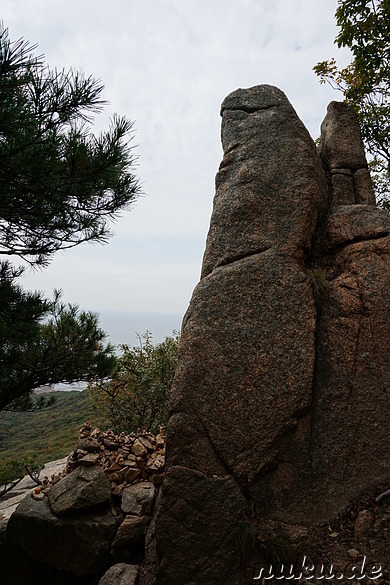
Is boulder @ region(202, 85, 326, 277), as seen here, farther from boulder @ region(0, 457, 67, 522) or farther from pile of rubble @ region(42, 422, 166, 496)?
boulder @ region(0, 457, 67, 522)

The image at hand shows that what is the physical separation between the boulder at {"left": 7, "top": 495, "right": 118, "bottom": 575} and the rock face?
1.38m

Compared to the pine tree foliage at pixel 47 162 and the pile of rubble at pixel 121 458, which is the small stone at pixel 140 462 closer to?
the pile of rubble at pixel 121 458

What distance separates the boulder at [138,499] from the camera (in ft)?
18.2

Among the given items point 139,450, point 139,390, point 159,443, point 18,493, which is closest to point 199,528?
point 139,450

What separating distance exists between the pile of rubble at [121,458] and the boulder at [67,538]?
23.0 inches

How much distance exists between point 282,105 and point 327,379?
16.3ft

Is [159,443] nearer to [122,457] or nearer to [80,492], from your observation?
[122,457]

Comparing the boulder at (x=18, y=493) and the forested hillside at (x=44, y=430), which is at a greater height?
the boulder at (x=18, y=493)

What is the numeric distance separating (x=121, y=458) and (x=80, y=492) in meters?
0.86

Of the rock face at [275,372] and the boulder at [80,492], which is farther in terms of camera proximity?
the boulder at [80,492]

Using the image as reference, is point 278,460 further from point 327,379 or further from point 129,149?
point 129,149

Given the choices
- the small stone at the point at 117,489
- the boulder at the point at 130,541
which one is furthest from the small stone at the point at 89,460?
the boulder at the point at 130,541

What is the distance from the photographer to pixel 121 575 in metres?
4.76

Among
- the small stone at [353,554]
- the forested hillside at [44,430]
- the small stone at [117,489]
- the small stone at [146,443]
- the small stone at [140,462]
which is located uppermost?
the small stone at [146,443]
